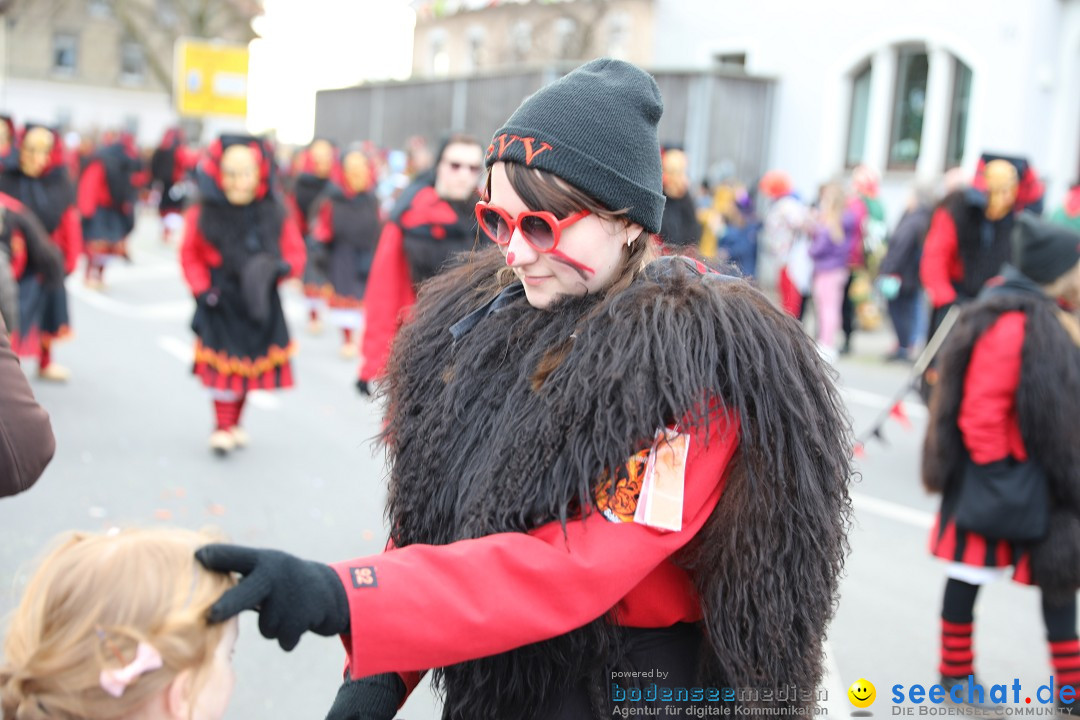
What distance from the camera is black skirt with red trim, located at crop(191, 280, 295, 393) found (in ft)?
22.3

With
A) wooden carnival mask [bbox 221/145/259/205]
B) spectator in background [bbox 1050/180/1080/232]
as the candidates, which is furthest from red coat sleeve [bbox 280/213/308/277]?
spectator in background [bbox 1050/180/1080/232]

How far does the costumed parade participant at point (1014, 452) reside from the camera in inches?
141

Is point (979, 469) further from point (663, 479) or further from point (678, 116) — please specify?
point (678, 116)

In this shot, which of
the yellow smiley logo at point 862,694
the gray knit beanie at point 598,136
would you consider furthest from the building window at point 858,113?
the gray knit beanie at point 598,136

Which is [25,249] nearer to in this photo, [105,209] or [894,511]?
[894,511]

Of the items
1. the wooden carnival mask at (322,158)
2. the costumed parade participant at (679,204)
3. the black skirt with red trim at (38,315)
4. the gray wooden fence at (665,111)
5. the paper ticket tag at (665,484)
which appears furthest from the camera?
the gray wooden fence at (665,111)

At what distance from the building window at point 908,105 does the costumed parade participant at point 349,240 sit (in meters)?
9.32

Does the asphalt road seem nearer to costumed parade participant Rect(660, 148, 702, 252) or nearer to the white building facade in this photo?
costumed parade participant Rect(660, 148, 702, 252)

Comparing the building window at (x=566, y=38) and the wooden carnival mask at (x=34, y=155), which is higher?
the building window at (x=566, y=38)

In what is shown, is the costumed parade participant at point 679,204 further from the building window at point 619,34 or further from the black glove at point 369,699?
the building window at point 619,34

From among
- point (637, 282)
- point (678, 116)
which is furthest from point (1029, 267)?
point (678, 116)

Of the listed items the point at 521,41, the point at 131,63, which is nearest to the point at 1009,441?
the point at 521,41

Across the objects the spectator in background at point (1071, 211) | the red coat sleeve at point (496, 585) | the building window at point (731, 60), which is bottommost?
the red coat sleeve at point (496, 585)

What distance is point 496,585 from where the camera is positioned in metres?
1.56
